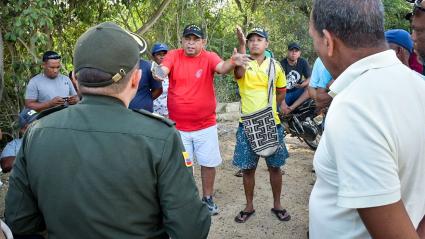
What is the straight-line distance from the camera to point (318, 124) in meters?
5.82

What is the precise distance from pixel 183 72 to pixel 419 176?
3.07 metres

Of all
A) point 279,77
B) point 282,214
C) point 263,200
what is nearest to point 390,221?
point 279,77

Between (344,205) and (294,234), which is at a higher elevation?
(344,205)

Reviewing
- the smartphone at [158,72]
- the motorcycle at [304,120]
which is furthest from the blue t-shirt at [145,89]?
the motorcycle at [304,120]

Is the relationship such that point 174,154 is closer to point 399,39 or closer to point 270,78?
point 399,39

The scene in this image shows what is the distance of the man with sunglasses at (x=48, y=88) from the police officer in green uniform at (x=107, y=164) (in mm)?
3388

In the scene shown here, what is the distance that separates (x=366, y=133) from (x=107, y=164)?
820mm

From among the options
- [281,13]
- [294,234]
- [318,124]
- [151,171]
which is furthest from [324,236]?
[281,13]

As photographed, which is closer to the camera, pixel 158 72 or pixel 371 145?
pixel 371 145

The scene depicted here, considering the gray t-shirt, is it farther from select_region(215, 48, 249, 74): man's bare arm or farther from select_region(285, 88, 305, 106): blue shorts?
select_region(285, 88, 305, 106): blue shorts

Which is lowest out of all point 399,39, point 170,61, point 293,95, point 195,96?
point 293,95

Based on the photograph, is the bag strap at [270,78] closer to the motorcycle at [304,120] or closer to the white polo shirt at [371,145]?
the motorcycle at [304,120]

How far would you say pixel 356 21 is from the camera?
1174 millimetres

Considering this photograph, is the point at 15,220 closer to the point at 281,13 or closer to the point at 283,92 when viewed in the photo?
the point at 283,92
